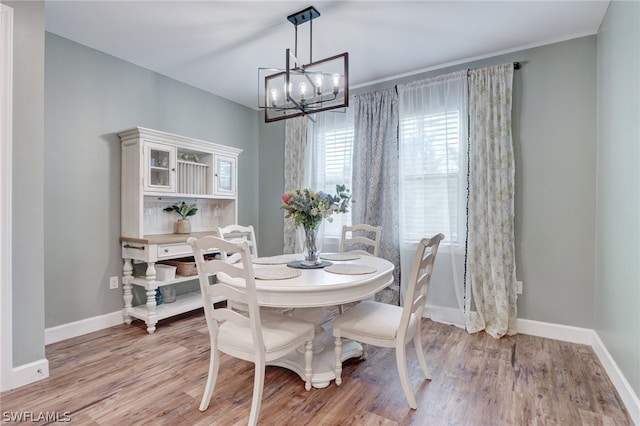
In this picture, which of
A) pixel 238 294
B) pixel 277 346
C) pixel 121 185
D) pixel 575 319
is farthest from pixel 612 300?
pixel 121 185

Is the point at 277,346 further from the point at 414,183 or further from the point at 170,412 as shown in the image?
the point at 414,183

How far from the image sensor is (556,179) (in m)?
2.76

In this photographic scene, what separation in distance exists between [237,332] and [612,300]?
8.13 feet

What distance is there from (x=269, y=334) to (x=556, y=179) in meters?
2.74

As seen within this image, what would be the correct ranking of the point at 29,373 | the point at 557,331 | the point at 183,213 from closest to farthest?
the point at 29,373 < the point at 557,331 < the point at 183,213

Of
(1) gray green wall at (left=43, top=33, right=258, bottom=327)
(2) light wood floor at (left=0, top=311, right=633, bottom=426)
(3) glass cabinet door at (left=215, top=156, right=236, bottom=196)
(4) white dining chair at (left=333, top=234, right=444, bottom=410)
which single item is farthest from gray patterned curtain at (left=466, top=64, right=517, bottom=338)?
(1) gray green wall at (left=43, top=33, right=258, bottom=327)

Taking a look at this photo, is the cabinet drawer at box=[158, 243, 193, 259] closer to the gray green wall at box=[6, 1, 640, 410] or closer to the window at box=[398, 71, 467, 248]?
the gray green wall at box=[6, 1, 640, 410]

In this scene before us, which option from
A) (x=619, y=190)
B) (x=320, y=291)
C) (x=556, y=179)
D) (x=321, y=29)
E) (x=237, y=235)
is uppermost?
(x=321, y=29)

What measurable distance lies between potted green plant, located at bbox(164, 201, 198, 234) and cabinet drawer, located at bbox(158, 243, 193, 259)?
35 centimetres

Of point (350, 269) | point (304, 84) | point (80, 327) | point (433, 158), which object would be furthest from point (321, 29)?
point (80, 327)

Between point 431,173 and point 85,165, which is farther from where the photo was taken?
point 431,173

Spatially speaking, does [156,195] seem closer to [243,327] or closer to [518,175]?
[243,327]

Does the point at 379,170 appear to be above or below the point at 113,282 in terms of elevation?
above

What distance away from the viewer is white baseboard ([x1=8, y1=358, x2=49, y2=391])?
→ 196 cm
